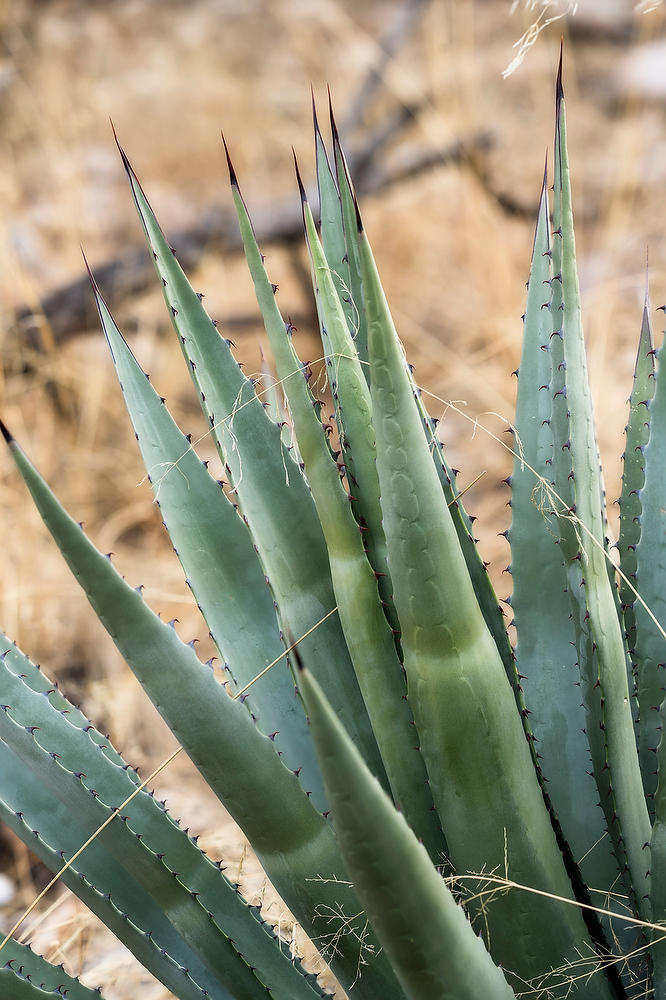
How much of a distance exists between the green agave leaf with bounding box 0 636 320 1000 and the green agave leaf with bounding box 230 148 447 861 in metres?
0.16

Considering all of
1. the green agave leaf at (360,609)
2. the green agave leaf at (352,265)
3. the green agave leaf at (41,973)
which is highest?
the green agave leaf at (352,265)

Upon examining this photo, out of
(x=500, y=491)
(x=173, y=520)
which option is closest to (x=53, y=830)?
(x=173, y=520)

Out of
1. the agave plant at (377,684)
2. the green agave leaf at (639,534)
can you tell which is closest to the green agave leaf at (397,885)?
the agave plant at (377,684)

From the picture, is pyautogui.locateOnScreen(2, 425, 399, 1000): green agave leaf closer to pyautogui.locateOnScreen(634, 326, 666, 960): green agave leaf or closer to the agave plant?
the agave plant

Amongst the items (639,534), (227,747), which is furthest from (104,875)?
(639,534)

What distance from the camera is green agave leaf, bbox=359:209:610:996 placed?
59 centimetres

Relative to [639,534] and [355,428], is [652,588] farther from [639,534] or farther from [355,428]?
[355,428]

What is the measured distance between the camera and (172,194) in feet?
14.6

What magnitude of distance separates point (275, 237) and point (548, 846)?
8.27 ft

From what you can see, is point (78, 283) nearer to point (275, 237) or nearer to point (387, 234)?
point (275, 237)

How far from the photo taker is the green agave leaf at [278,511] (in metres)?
0.77

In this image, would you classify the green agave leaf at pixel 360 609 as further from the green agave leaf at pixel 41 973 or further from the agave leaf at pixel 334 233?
the green agave leaf at pixel 41 973

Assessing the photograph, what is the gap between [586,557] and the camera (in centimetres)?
70

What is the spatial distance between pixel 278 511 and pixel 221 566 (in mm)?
80
